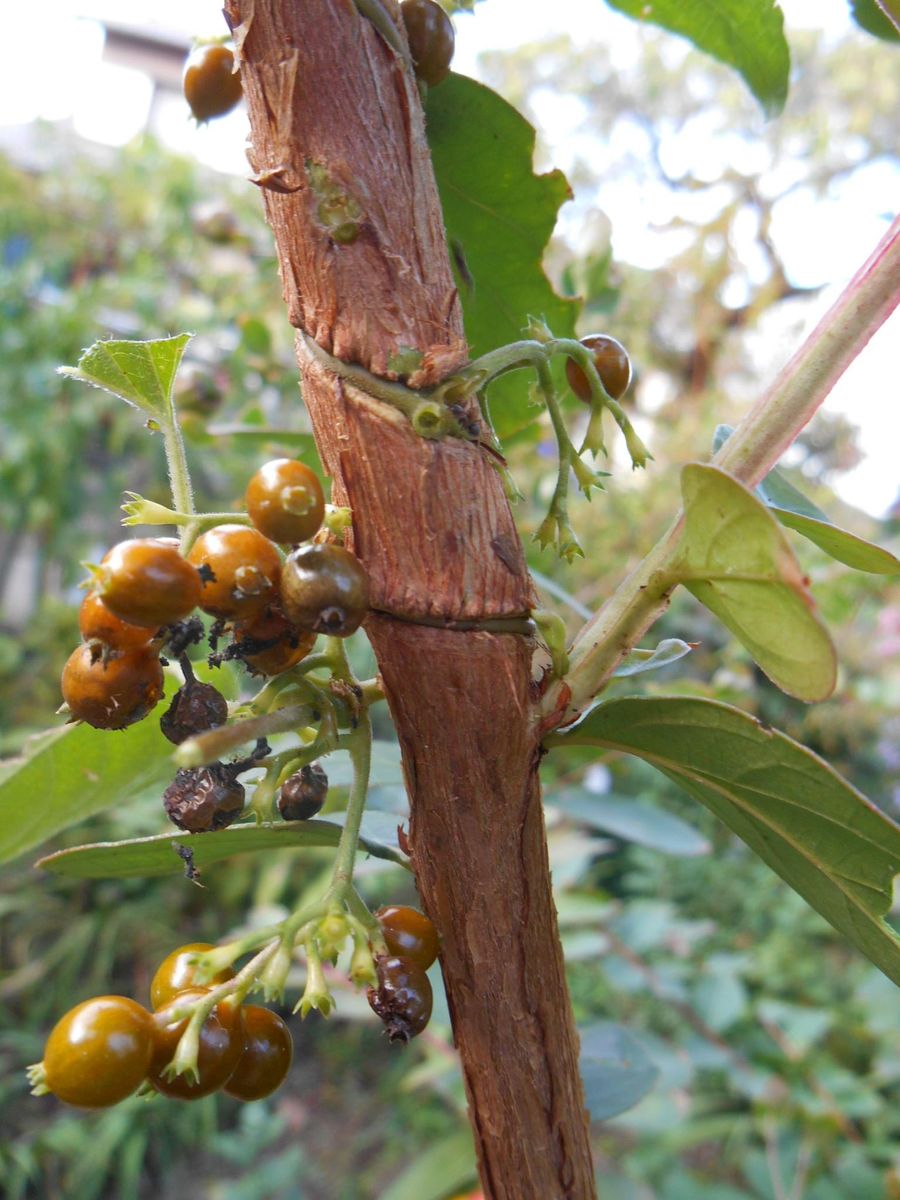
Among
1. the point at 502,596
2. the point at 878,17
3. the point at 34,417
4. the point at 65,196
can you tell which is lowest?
the point at 502,596

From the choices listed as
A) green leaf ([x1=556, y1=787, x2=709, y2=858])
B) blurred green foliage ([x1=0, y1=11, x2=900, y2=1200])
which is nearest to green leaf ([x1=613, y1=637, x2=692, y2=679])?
blurred green foliage ([x1=0, y1=11, x2=900, y2=1200])

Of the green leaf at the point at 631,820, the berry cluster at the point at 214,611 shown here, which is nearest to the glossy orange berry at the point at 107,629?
the berry cluster at the point at 214,611

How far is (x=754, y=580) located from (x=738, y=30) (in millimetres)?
448

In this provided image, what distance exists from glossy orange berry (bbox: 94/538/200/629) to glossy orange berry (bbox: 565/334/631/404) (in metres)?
0.25

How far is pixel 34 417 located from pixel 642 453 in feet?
13.3

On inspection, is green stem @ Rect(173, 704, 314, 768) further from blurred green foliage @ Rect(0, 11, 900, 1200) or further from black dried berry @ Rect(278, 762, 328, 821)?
blurred green foliage @ Rect(0, 11, 900, 1200)

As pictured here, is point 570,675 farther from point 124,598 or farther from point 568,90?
point 568,90

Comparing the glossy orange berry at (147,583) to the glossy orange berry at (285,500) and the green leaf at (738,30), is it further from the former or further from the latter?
the green leaf at (738,30)

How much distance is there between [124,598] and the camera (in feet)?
1.16

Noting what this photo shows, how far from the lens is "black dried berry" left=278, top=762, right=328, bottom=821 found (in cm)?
47

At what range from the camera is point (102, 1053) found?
37 centimetres

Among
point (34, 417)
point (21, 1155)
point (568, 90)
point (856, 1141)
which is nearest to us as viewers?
point (856, 1141)

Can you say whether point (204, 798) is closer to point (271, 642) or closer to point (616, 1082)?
point (271, 642)

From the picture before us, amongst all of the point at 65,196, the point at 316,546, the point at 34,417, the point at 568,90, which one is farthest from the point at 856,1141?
the point at 568,90
